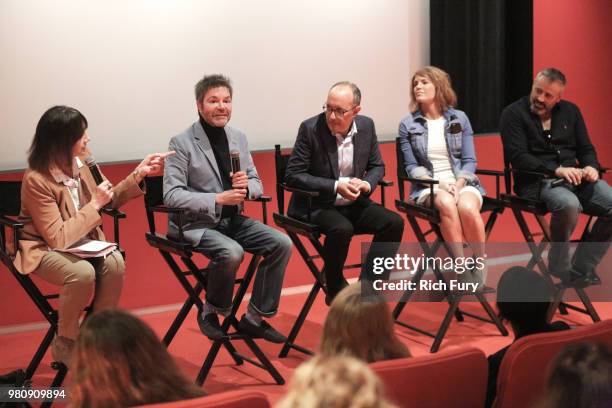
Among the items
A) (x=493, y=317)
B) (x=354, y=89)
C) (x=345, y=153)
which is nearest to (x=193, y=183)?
(x=345, y=153)

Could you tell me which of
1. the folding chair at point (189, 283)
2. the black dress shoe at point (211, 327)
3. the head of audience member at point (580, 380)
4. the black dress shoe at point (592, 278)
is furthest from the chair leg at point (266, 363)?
the head of audience member at point (580, 380)

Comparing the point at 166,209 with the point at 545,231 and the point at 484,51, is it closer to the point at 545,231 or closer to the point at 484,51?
the point at 545,231

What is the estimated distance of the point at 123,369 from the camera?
7.09 feet

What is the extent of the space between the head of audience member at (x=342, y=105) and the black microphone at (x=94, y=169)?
1289 millimetres

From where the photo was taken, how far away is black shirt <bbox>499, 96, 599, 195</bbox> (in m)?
5.39

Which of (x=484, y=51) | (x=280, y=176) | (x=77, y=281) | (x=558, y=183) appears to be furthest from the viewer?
(x=484, y=51)

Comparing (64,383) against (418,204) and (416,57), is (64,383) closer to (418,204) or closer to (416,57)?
(418,204)

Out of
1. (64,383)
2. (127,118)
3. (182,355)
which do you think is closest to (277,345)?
(182,355)

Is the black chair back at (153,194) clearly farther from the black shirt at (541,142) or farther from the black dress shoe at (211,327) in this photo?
the black shirt at (541,142)

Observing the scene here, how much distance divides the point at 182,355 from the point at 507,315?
2.19 metres

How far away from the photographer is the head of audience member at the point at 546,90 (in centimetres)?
538

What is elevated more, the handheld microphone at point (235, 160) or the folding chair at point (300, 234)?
the handheld microphone at point (235, 160)

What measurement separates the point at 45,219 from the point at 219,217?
854 millimetres

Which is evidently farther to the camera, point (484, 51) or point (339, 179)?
point (484, 51)
